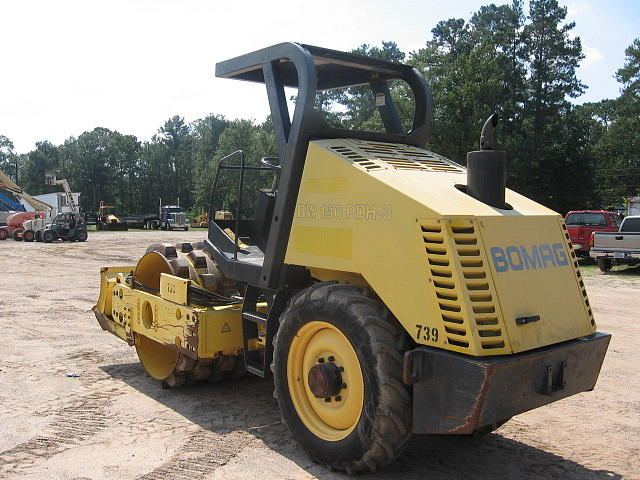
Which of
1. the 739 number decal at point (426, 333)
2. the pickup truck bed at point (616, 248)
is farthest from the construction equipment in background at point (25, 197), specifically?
the 739 number decal at point (426, 333)

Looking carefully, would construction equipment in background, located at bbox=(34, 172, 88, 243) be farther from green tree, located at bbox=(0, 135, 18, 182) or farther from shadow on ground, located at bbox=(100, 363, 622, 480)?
green tree, located at bbox=(0, 135, 18, 182)

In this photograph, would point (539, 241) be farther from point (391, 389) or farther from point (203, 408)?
point (203, 408)

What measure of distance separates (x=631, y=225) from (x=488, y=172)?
57.7ft

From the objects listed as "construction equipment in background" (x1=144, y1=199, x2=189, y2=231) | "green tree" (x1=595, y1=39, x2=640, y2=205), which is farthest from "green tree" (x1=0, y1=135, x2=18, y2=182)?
"green tree" (x1=595, y1=39, x2=640, y2=205)

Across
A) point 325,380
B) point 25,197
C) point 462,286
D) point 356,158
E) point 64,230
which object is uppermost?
point 356,158

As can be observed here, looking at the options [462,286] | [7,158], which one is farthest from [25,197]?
[7,158]

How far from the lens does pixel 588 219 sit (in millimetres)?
22234

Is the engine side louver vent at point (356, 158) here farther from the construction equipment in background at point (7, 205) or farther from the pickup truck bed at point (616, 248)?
the construction equipment in background at point (7, 205)

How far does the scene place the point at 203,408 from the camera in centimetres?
564

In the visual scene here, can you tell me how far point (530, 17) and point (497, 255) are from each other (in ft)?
159

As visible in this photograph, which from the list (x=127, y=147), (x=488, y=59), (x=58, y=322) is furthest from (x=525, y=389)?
(x=127, y=147)

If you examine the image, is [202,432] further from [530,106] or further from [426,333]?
[530,106]

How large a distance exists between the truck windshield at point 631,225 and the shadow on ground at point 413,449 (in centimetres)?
1678

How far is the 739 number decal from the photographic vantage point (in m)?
3.66
